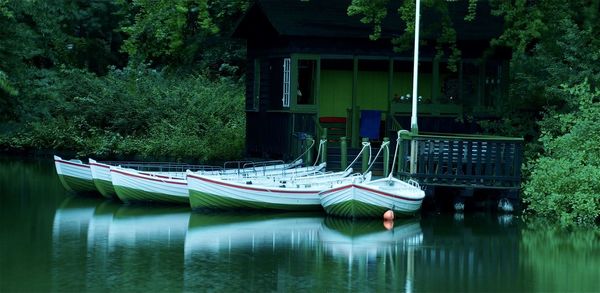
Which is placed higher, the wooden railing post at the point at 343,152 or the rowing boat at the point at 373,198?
the wooden railing post at the point at 343,152

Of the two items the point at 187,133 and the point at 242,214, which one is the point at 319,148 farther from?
the point at 187,133

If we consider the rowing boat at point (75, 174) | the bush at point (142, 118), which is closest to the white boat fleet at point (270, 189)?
the rowing boat at point (75, 174)

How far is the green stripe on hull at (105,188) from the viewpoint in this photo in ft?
105

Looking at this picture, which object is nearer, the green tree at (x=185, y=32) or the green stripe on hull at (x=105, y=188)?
the green stripe on hull at (x=105, y=188)

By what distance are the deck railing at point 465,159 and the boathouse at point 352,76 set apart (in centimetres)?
395

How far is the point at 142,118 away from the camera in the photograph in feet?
159

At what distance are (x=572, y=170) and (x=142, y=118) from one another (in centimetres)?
2362

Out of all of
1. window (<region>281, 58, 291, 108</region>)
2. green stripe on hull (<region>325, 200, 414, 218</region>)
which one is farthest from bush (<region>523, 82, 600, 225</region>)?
window (<region>281, 58, 291, 108</region>)

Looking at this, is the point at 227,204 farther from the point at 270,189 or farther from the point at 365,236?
the point at 365,236

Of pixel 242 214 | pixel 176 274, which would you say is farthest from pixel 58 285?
pixel 242 214

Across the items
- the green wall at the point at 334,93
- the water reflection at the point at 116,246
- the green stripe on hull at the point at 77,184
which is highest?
the green wall at the point at 334,93

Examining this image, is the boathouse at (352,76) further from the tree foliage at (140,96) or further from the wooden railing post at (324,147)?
the tree foliage at (140,96)

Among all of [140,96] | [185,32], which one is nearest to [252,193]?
[185,32]

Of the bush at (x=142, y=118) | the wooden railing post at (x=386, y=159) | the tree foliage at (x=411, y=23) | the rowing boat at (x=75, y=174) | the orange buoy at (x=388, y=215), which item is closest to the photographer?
the orange buoy at (x=388, y=215)
